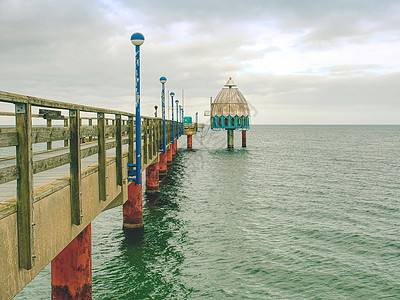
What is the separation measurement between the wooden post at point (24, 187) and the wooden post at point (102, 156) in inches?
113

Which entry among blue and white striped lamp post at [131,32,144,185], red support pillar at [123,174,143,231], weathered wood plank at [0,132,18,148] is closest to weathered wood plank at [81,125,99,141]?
weathered wood plank at [0,132,18,148]

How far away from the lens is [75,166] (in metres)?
5.86

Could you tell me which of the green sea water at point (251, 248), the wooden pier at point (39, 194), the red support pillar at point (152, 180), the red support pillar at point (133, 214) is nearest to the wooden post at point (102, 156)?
the wooden pier at point (39, 194)

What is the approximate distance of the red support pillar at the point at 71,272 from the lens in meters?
8.02

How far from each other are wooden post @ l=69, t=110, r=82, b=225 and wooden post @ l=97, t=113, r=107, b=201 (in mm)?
1158

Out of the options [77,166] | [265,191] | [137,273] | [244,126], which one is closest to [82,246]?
[77,166]

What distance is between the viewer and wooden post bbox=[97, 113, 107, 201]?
23.1 feet

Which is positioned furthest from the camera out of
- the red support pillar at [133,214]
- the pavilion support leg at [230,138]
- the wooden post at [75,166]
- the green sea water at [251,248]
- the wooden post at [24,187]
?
the pavilion support leg at [230,138]

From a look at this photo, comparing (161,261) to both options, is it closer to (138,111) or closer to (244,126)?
(138,111)

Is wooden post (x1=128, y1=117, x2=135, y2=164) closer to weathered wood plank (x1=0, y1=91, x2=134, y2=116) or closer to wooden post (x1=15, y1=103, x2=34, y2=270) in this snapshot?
weathered wood plank (x1=0, y1=91, x2=134, y2=116)

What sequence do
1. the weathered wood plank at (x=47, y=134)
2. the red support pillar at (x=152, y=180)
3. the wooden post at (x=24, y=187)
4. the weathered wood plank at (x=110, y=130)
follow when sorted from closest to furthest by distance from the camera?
1. the wooden post at (x=24, y=187)
2. the weathered wood plank at (x=47, y=134)
3. the weathered wood plank at (x=110, y=130)
4. the red support pillar at (x=152, y=180)

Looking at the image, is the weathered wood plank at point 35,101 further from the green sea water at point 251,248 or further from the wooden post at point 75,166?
the green sea water at point 251,248

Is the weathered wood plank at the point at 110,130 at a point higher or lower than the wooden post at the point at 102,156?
higher

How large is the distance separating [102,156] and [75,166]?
147 centimetres
